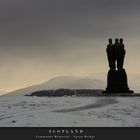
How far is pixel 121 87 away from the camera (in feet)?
91.0

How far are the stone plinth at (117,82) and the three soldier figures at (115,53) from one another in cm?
45

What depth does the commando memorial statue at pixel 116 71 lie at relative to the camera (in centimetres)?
2767

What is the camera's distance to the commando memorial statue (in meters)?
27.7

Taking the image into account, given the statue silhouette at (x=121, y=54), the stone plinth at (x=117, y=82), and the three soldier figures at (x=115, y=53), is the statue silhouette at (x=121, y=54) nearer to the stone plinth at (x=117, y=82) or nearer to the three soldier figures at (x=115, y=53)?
the three soldier figures at (x=115, y=53)

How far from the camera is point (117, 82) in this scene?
1090 inches

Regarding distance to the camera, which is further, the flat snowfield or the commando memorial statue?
the commando memorial statue

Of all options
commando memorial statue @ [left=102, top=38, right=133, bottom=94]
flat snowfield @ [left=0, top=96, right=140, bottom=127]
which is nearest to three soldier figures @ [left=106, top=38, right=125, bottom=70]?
commando memorial statue @ [left=102, top=38, right=133, bottom=94]

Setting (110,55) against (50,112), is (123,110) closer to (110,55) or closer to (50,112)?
(50,112)

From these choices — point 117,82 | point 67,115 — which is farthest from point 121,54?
point 67,115

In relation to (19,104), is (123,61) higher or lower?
higher

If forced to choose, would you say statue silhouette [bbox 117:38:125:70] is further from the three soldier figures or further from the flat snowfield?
the flat snowfield
